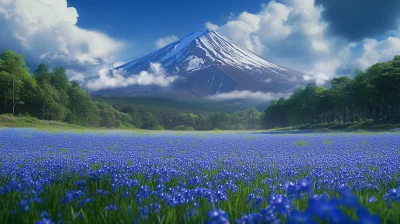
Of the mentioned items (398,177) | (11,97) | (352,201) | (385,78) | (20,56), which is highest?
(20,56)

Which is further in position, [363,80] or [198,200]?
[363,80]

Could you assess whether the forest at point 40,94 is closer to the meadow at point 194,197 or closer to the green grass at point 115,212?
the meadow at point 194,197

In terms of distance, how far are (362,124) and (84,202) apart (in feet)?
147

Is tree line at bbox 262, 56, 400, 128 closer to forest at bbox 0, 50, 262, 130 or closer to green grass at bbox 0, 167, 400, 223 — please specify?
green grass at bbox 0, 167, 400, 223

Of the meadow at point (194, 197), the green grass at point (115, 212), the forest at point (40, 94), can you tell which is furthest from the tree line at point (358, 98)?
the forest at point (40, 94)

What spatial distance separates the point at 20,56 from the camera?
5369 centimetres

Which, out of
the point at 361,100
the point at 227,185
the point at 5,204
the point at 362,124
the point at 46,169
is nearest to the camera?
the point at 5,204

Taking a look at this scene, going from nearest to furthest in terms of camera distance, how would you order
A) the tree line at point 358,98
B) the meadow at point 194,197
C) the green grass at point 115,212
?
1. the meadow at point 194,197
2. the green grass at point 115,212
3. the tree line at point 358,98

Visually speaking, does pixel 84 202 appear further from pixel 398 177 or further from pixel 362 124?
pixel 362 124

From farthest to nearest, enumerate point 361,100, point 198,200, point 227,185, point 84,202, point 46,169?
point 361,100 < point 46,169 < point 227,185 < point 198,200 < point 84,202

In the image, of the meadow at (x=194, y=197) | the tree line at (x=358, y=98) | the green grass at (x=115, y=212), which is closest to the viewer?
the meadow at (x=194, y=197)

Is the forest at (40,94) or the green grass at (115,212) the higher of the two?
the forest at (40,94)

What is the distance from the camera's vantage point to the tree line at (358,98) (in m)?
48.4

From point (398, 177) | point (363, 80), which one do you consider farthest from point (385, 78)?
point (398, 177)
